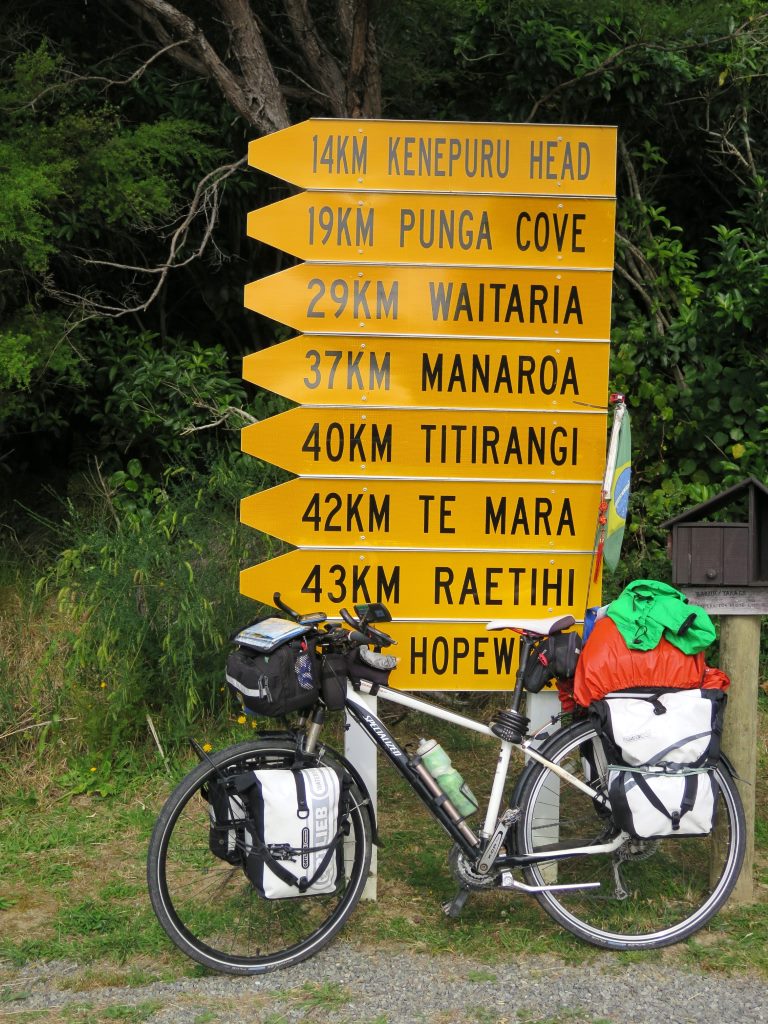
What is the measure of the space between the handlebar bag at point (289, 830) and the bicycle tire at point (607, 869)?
70 centimetres

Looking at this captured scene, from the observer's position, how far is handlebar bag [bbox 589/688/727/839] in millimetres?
3758

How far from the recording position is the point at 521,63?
24.3 ft

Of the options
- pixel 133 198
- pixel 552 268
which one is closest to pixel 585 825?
pixel 552 268

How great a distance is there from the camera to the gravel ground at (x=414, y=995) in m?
3.49

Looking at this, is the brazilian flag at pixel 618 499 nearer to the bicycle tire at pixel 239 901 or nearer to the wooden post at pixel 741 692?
the wooden post at pixel 741 692

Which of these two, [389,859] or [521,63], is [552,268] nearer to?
[389,859]

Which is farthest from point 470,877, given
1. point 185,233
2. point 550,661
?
point 185,233

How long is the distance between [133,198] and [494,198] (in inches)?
124

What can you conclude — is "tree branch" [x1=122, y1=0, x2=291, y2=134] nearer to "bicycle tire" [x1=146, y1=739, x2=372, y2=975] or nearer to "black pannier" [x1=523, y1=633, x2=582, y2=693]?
"black pannier" [x1=523, y1=633, x2=582, y2=693]

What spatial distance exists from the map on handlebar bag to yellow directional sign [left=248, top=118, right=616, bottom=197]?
68.6 inches

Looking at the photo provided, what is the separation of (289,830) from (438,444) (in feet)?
5.28

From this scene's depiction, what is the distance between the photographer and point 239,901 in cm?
412

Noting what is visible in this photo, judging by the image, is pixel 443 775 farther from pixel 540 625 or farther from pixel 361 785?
pixel 540 625

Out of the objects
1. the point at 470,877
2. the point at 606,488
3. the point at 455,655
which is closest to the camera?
the point at 470,877
